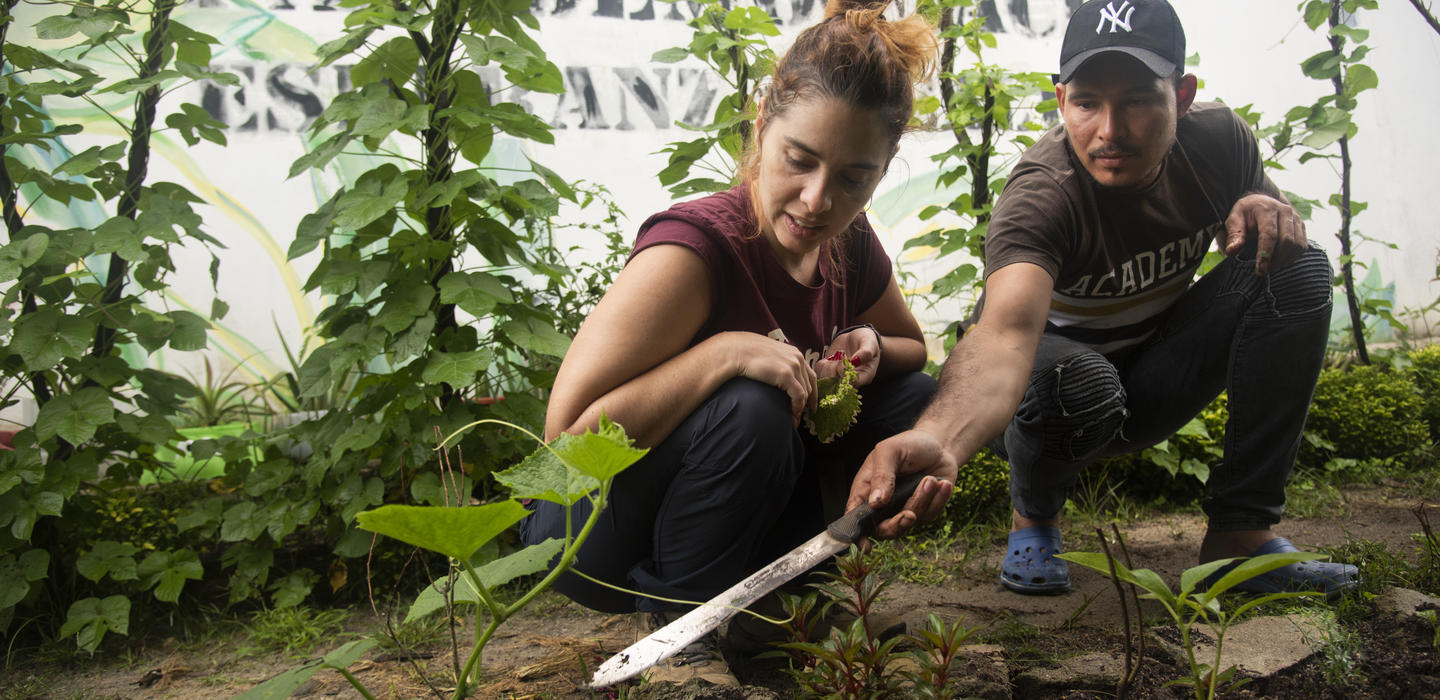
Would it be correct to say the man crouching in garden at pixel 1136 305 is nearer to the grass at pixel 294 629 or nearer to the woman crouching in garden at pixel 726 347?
the woman crouching in garden at pixel 726 347

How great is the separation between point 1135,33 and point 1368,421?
8.16ft

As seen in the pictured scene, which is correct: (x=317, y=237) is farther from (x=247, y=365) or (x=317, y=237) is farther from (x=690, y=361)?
(x=247, y=365)

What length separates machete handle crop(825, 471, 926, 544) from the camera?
4.92 ft

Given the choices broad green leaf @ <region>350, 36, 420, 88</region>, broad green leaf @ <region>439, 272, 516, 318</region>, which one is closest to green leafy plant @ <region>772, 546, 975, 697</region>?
broad green leaf @ <region>439, 272, 516, 318</region>

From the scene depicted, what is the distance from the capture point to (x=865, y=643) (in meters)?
1.33

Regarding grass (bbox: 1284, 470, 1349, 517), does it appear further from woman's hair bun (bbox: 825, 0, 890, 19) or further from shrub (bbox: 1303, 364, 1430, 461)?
woman's hair bun (bbox: 825, 0, 890, 19)

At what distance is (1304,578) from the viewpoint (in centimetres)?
197

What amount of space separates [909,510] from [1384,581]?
1.15m

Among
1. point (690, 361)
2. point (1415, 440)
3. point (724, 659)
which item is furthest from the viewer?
point (1415, 440)

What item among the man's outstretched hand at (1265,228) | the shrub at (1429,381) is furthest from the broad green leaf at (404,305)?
the shrub at (1429,381)

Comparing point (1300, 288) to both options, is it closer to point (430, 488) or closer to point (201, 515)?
point (430, 488)

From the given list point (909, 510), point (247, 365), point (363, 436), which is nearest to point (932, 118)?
point (909, 510)

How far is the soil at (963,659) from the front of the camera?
4.90 ft

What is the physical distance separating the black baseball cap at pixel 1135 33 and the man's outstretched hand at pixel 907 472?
926mm
